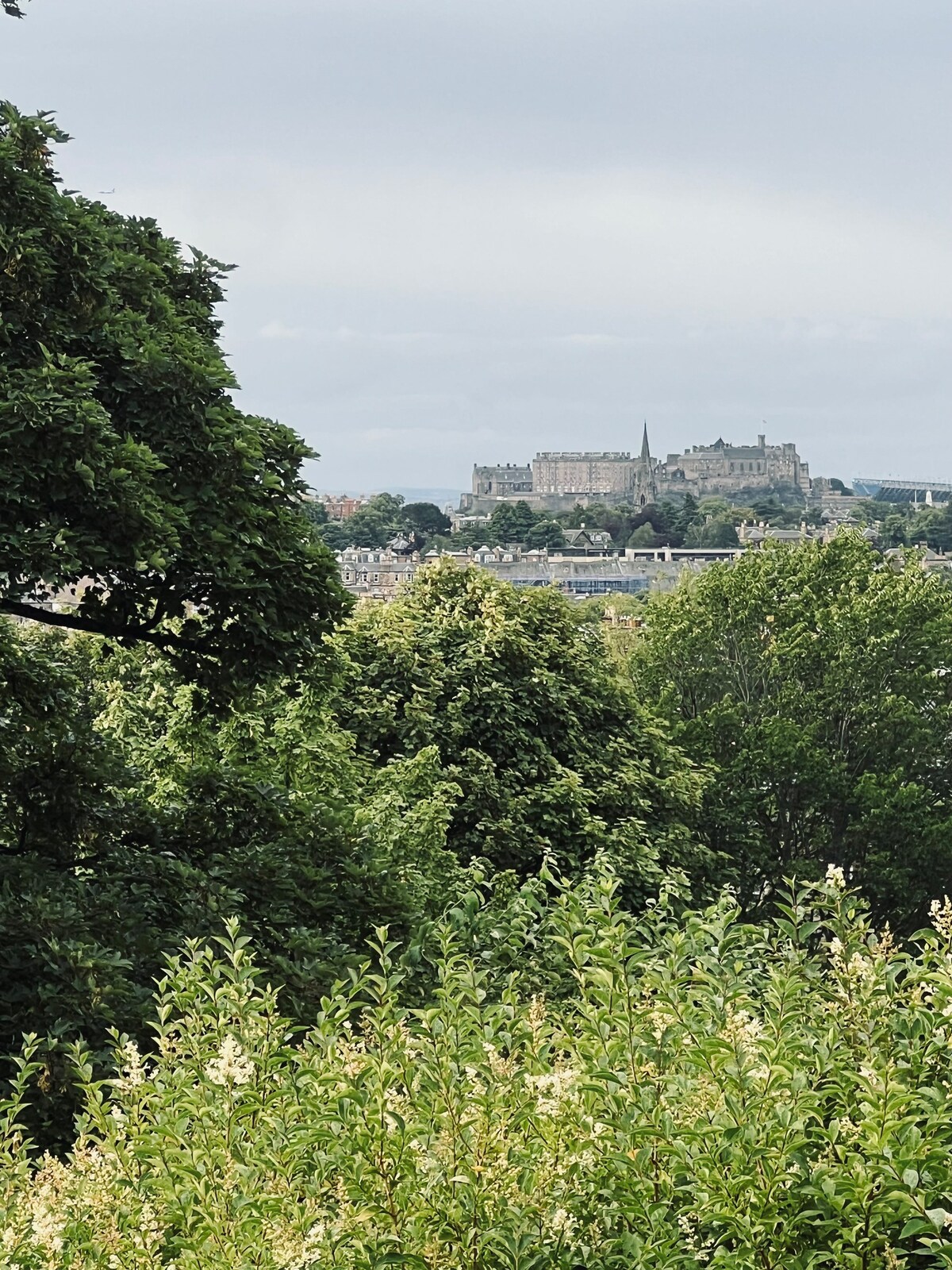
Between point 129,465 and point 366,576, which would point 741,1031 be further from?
point 366,576

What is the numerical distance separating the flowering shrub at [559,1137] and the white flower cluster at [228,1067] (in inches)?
0.5

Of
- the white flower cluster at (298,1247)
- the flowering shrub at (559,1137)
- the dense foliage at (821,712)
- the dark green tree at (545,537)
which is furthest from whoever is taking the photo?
the dark green tree at (545,537)

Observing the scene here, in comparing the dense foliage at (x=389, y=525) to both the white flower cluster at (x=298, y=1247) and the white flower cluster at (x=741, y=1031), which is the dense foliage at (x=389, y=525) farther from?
the white flower cluster at (x=298, y=1247)

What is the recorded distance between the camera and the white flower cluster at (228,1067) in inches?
154

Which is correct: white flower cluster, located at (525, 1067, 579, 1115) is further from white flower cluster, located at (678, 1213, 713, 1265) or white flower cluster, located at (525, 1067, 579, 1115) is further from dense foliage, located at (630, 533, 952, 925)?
dense foliage, located at (630, 533, 952, 925)

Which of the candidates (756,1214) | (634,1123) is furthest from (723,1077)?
(756,1214)

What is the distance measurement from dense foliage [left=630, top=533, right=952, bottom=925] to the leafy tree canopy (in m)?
20.3

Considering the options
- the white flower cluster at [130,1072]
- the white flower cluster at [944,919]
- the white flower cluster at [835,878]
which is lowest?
the white flower cluster at [130,1072]

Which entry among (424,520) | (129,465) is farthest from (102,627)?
(424,520)

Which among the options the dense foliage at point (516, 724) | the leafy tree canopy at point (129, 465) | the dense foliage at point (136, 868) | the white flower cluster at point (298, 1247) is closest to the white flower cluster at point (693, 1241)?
the white flower cluster at point (298, 1247)

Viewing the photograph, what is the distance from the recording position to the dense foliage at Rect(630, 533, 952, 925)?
95.8 ft

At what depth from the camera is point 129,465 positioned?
8.03 metres

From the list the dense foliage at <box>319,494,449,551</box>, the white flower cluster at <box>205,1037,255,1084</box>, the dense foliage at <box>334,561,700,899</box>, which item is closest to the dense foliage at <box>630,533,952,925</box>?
the dense foliage at <box>334,561,700,899</box>

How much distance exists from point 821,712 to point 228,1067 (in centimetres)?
2840
